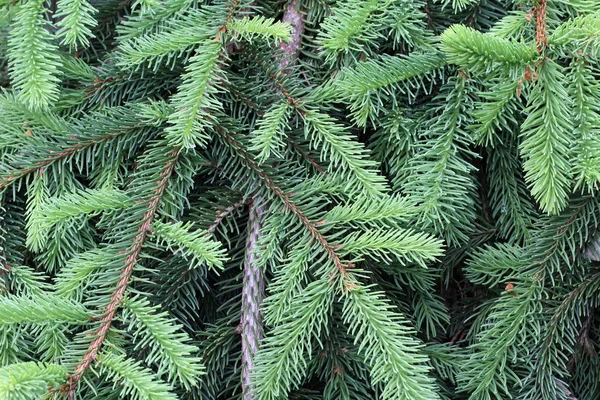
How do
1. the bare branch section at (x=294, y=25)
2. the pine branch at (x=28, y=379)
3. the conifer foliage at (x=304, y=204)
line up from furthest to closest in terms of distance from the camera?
the bare branch section at (x=294, y=25) < the conifer foliage at (x=304, y=204) < the pine branch at (x=28, y=379)

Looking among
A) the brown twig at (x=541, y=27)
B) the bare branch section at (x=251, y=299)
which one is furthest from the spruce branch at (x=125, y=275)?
the brown twig at (x=541, y=27)

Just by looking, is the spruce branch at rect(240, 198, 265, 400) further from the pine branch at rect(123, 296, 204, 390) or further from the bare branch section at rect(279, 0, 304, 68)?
the bare branch section at rect(279, 0, 304, 68)

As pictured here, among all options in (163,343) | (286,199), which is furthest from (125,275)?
(286,199)

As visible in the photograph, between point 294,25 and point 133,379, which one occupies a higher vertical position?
point 294,25

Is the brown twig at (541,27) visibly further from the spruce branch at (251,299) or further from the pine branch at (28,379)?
the pine branch at (28,379)

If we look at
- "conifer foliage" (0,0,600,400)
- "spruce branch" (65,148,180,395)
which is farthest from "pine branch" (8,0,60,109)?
"spruce branch" (65,148,180,395)

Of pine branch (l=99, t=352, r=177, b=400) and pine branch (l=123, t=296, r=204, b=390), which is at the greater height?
pine branch (l=123, t=296, r=204, b=390)

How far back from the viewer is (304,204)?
2.63 feet

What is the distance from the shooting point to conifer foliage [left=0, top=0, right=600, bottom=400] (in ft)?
Answer: 2.33

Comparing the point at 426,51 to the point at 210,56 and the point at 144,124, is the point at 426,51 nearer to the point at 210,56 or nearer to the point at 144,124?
the point at 210,56

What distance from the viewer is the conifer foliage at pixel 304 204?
0.71 meters

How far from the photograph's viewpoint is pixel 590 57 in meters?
0.70

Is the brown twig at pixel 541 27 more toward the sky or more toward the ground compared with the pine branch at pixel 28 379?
more toward the sky

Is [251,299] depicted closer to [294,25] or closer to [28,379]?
[28,379]
